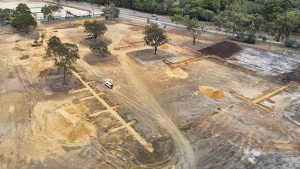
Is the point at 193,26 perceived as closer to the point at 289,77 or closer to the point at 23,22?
the point at 289,77

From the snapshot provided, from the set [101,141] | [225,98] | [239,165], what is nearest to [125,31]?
[225,98]

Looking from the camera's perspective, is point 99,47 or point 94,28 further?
point 94,28

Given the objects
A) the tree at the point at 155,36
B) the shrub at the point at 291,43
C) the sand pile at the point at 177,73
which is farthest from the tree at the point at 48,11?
the shrub at the point at 291,43

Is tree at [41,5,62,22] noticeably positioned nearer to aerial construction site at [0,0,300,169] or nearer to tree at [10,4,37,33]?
tree at [10,4,37,33]

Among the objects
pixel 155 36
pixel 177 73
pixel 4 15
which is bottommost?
pixel 177 73

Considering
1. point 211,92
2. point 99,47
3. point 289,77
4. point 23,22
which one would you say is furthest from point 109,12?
point 289,77

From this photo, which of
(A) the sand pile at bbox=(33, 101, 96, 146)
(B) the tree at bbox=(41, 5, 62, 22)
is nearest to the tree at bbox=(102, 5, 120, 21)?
(B) the tree at bbox=(41, 5, 62, 22)
